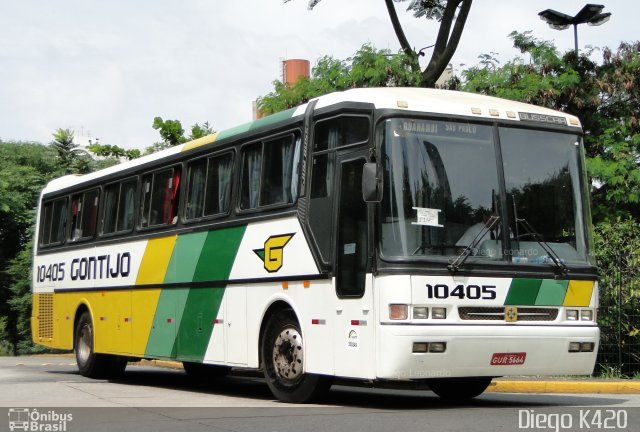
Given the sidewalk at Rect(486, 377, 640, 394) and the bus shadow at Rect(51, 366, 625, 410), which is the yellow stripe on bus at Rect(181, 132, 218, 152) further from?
the sidewalk at Rect(486, 377, 640, 394)

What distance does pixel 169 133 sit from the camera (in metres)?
35.3

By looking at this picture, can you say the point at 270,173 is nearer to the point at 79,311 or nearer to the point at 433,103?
the point at 433,103

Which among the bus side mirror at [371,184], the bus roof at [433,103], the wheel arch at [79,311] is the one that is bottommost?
the wheel arch at [79,311]

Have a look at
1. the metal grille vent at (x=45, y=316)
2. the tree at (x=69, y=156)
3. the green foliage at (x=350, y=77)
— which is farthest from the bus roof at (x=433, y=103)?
the tree at (x=69, y=156)

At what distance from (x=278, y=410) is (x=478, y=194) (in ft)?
10.4

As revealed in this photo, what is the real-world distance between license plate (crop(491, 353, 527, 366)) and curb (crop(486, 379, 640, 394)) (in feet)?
13.2

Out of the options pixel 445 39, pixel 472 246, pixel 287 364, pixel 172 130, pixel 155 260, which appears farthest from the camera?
pixel 172 130

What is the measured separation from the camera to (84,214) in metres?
19.6

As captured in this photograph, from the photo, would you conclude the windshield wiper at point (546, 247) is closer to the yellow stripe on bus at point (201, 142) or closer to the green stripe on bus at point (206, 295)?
the green stripe on bus at point (206, 295)

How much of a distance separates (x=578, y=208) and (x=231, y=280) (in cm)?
458

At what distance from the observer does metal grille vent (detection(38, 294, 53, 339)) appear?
20.8m

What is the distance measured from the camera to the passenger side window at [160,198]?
16.2 metres

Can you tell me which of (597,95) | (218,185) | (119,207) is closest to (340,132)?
(218,185)

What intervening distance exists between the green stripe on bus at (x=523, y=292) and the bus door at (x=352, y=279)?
1.53 m
